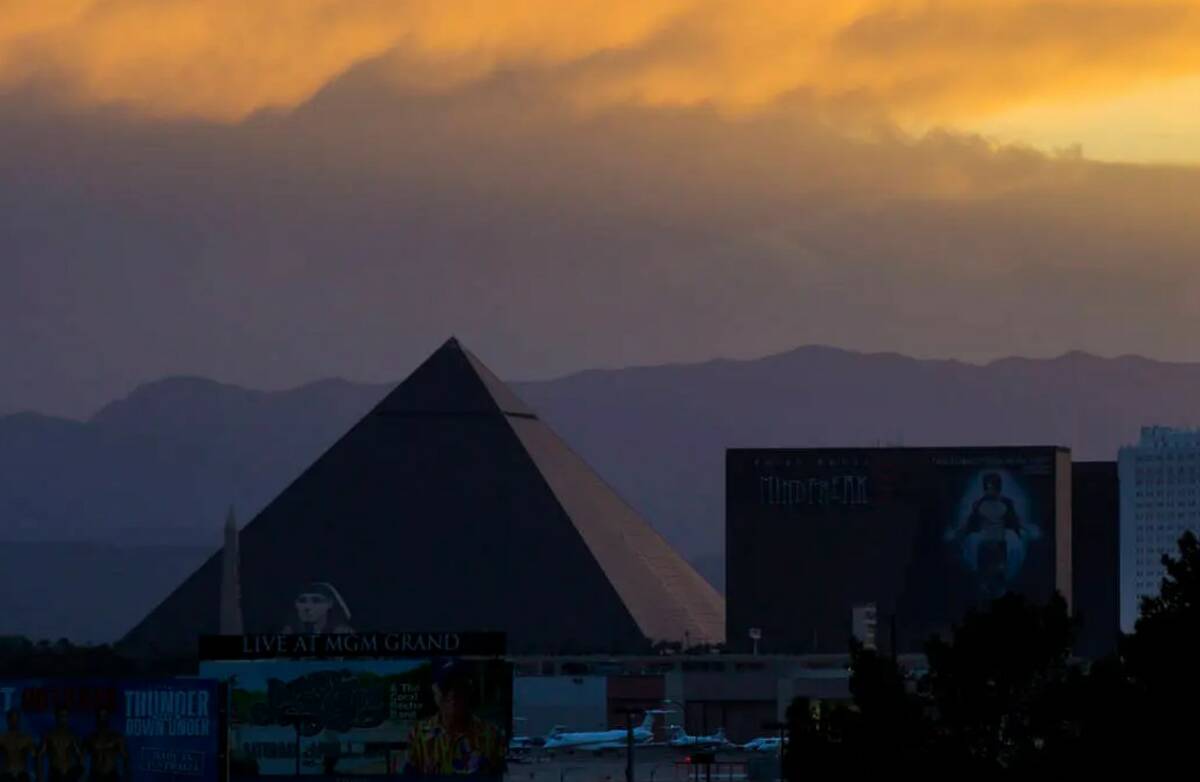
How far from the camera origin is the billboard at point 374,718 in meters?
A: 85.6

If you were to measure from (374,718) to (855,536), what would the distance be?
102 metres

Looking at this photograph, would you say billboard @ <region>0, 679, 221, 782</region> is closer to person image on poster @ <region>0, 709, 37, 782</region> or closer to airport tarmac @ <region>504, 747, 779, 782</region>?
person image on poster @ <region>0, 709, 37, 782</region>

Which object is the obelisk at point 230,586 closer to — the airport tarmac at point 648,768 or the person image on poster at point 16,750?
the airport tarmac at point 648,768

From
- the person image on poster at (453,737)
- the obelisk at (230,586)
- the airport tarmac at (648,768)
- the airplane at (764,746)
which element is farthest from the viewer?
the obelisk at (230,586)

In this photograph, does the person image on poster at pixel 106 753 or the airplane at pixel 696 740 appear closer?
the person image on poster at pixel 106 753

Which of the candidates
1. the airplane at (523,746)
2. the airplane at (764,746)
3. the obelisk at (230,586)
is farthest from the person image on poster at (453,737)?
the obelisk at (230,586)

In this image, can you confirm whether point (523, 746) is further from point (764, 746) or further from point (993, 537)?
point (993, 537)

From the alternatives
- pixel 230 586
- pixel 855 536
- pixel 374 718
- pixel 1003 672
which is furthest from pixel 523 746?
pixel 1003 672

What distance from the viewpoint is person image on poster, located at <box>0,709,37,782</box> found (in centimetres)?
7406

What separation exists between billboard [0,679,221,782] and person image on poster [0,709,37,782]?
2 centimetres

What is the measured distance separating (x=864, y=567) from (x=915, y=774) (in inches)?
4921

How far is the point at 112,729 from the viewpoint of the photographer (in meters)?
72.9

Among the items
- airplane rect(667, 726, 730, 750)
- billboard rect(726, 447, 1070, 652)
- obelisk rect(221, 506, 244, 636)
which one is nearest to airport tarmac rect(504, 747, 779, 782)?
airplane rect(667, 726, 730, 750)

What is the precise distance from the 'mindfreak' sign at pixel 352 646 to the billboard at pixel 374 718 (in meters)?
1.28
